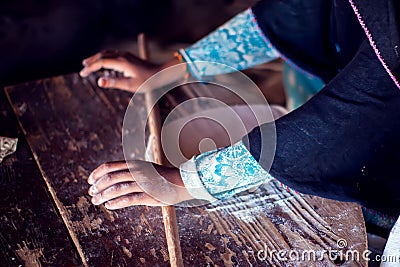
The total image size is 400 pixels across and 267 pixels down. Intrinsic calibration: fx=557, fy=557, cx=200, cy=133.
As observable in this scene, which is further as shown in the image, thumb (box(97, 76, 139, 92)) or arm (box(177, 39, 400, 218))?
thumb (box(97, 76, 139, 92))

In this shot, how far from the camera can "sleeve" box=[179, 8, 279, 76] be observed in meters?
1.49

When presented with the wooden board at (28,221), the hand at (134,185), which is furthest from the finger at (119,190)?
the wooden board at (28,221)

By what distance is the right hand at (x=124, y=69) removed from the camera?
58.0 inches

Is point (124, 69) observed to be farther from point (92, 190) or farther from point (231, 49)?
point (92, 190)

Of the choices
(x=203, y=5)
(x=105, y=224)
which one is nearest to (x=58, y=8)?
(x=203, y=5)

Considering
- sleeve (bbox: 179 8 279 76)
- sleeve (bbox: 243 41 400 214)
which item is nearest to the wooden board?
sleeve (bbox: 243 41 400 214)

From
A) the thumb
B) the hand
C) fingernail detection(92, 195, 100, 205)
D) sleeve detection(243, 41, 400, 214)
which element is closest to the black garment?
sleeve detection(243, 41, 400, 214)

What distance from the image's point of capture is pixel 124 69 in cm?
149

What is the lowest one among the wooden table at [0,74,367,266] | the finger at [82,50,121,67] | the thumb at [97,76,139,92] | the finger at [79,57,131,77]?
the wooden table at [0,74,367,266]

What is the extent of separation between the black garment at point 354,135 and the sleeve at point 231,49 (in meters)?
0.38

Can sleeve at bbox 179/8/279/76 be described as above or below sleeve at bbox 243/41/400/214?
above

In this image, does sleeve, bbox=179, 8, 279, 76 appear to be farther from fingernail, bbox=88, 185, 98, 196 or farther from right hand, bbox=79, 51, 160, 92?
fingernail, bbox=88, 185, 98, 196

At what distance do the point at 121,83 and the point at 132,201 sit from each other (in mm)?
468

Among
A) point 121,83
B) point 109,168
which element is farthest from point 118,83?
point 109,168
